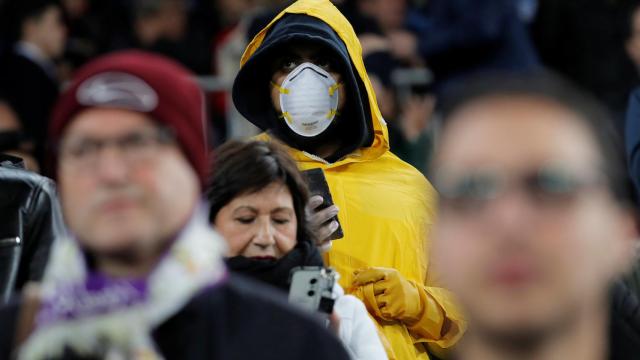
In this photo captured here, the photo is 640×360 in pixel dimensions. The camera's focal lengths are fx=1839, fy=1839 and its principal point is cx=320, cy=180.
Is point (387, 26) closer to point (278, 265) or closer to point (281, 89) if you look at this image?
point (281, 89)

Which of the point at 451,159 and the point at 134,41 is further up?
the point at 451,159

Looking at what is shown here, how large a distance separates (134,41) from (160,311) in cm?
850

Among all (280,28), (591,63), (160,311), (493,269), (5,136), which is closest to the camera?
(493,269)

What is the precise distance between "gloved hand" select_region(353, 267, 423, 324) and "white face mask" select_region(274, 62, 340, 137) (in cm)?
84

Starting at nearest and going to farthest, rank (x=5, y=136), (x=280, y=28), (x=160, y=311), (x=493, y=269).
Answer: (x=493, y=269) < (x=160, y=311) < (x=280, y=28) < (x=5, y=136)

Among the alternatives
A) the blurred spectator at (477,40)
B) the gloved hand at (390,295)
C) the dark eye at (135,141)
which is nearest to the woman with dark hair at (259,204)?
the gloved hand at (390,295)

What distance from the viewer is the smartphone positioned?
4.79m

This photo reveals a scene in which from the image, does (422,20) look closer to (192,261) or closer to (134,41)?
(134,41)

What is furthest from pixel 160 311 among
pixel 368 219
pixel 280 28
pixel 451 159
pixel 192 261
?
pixel 280 28

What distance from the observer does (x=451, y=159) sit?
9.79 ft

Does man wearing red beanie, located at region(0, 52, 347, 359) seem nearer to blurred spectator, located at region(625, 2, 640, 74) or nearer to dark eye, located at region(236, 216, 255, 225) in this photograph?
dark eye, located at region(236, 216, 255, 225)

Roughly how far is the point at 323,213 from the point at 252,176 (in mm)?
419

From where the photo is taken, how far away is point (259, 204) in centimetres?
552

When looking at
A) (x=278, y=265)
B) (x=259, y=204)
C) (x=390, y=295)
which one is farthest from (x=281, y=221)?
(x=390, y=295)
